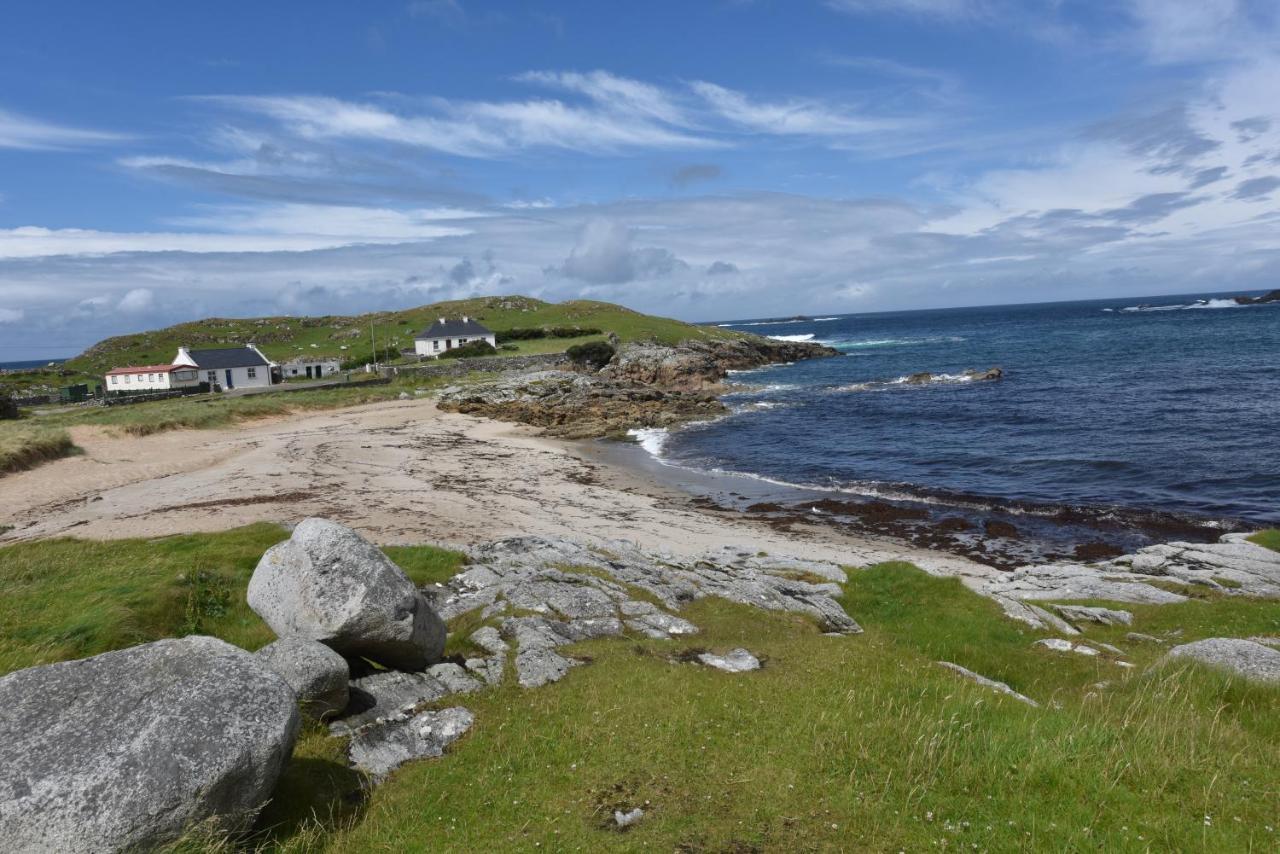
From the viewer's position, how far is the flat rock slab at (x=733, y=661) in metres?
14.2

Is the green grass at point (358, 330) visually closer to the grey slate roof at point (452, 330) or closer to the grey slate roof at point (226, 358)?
the grey slate roof at point (452, 330)

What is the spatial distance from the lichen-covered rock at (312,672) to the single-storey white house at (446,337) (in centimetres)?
10662

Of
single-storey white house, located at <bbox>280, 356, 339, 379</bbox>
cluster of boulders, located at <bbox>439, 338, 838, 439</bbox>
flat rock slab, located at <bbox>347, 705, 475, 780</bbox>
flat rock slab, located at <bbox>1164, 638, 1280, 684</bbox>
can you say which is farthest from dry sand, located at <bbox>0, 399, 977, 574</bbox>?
single-storey white house, located at <bbox>280, 356, 339, 379</bbox>

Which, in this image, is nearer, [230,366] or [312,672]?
[312,672]

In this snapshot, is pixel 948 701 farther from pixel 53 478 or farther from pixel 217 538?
pixel 53 478

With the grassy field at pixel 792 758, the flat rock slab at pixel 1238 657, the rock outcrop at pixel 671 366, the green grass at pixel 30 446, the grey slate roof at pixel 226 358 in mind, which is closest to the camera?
the grassy field at pixel 792 758

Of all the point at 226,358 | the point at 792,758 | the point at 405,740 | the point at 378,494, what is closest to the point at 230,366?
the point at 226,358

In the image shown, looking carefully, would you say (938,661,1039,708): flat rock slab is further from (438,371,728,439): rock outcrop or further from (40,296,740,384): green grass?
(40,296,740,384): green grass

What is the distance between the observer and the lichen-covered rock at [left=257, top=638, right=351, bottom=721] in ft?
35.6

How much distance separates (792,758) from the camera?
9.97 meters

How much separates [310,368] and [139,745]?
112825 millimetres

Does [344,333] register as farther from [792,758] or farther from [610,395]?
[792,758]

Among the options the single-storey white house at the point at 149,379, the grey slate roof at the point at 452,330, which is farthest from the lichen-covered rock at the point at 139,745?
the grey slate roof at the point at 452,330

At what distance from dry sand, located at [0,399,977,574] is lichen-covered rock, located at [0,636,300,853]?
17.5 m
